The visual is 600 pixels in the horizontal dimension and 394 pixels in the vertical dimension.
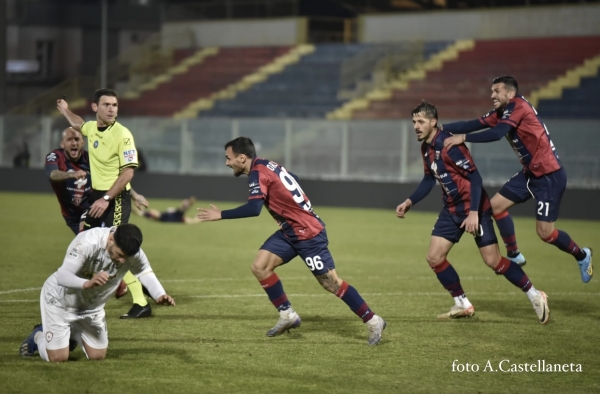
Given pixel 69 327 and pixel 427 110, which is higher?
pixel 427 110

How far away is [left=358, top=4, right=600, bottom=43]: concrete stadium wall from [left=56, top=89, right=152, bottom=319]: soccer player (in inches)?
1019

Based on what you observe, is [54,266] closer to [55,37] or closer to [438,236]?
[438,236]

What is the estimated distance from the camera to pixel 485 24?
113 feet

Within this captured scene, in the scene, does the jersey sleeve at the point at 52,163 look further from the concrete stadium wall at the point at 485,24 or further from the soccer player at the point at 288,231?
the concrete stadium wall at the point at 485,24

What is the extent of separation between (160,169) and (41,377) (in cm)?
2231

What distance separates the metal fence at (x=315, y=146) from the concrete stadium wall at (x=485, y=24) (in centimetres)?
1068

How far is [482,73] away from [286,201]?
964 inches

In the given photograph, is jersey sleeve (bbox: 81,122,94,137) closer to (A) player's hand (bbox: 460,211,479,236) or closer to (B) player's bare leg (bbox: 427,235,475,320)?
(B) player's bare leg (bbox: 427,235,475,320)

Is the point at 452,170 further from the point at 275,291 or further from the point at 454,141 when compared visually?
the point at 275,291

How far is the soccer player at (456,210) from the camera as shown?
9.03 m

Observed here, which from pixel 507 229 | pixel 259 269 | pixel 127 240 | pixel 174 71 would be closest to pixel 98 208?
pixel 259 269

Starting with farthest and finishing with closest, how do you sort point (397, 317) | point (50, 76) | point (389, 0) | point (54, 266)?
1. point (50, 76)
2. point (389, 0)
3. point (54, 266)
4. point (397, 317)

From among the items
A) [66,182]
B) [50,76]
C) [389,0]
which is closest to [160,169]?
[389,0]

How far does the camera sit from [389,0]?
37469mm
